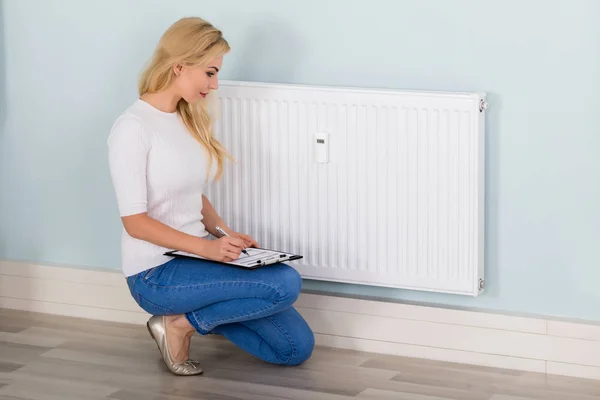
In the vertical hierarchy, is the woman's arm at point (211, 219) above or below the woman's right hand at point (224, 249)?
above

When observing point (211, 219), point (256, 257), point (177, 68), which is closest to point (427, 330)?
point (256, 257)

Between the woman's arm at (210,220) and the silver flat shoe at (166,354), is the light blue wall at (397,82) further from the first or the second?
the silver flat shoe at (166,354)

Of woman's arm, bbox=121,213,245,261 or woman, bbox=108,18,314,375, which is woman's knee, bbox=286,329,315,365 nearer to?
woman, bbox=108,18,314,375

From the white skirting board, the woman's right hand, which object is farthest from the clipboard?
the white skirting board

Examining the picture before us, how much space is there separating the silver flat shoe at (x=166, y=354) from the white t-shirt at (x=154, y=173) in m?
0.15

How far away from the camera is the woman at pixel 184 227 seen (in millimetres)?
2730

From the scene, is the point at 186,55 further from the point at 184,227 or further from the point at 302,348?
the point at 302,348

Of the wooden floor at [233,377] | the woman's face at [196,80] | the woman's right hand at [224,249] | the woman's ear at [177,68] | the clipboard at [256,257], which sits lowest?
the wooden floor at [233,377]

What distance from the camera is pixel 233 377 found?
281cm

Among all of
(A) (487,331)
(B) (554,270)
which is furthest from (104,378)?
(B) (554,270)

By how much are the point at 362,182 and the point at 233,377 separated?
0.61 meters

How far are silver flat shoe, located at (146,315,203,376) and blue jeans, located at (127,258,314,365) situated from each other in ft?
0.14

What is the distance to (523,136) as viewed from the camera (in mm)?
2734

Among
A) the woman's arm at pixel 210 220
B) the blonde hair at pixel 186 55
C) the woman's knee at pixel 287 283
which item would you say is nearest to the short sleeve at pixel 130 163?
the blonde hair at pixel 186 55
